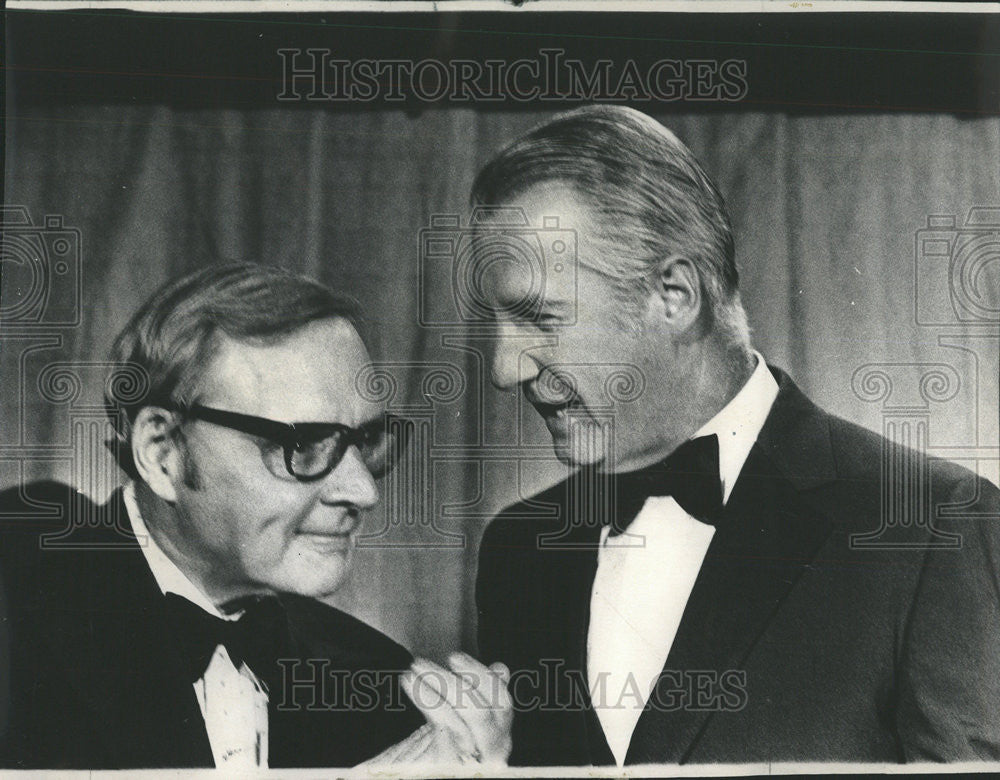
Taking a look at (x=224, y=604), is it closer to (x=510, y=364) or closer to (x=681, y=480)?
(x=510, y=364)

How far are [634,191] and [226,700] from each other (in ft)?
5.48

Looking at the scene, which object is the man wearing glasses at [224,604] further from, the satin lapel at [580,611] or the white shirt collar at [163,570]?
the satin lapel at [580,611]

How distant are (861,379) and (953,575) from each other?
1.82ft

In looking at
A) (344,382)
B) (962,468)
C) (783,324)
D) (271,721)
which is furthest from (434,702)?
(962,468)

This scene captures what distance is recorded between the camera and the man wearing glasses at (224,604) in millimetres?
2381

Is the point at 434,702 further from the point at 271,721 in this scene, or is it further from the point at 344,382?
the point at 344,382

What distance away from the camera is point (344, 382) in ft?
7.89

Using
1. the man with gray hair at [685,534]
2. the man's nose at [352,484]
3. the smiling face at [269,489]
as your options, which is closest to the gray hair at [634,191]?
the man with gray hair at [685,534]

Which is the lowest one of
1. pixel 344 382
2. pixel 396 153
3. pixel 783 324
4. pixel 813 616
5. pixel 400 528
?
pixel 813 616

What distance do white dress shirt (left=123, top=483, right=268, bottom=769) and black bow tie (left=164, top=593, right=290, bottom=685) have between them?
16mm

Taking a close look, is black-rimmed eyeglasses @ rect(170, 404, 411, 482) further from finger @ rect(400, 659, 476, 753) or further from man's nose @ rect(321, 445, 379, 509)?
finger @ rect(400, 659, 476, 753)

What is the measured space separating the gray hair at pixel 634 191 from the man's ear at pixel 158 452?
989 millimetres

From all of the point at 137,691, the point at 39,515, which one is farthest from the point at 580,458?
the point at 39,515

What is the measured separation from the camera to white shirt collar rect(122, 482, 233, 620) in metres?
2.40
